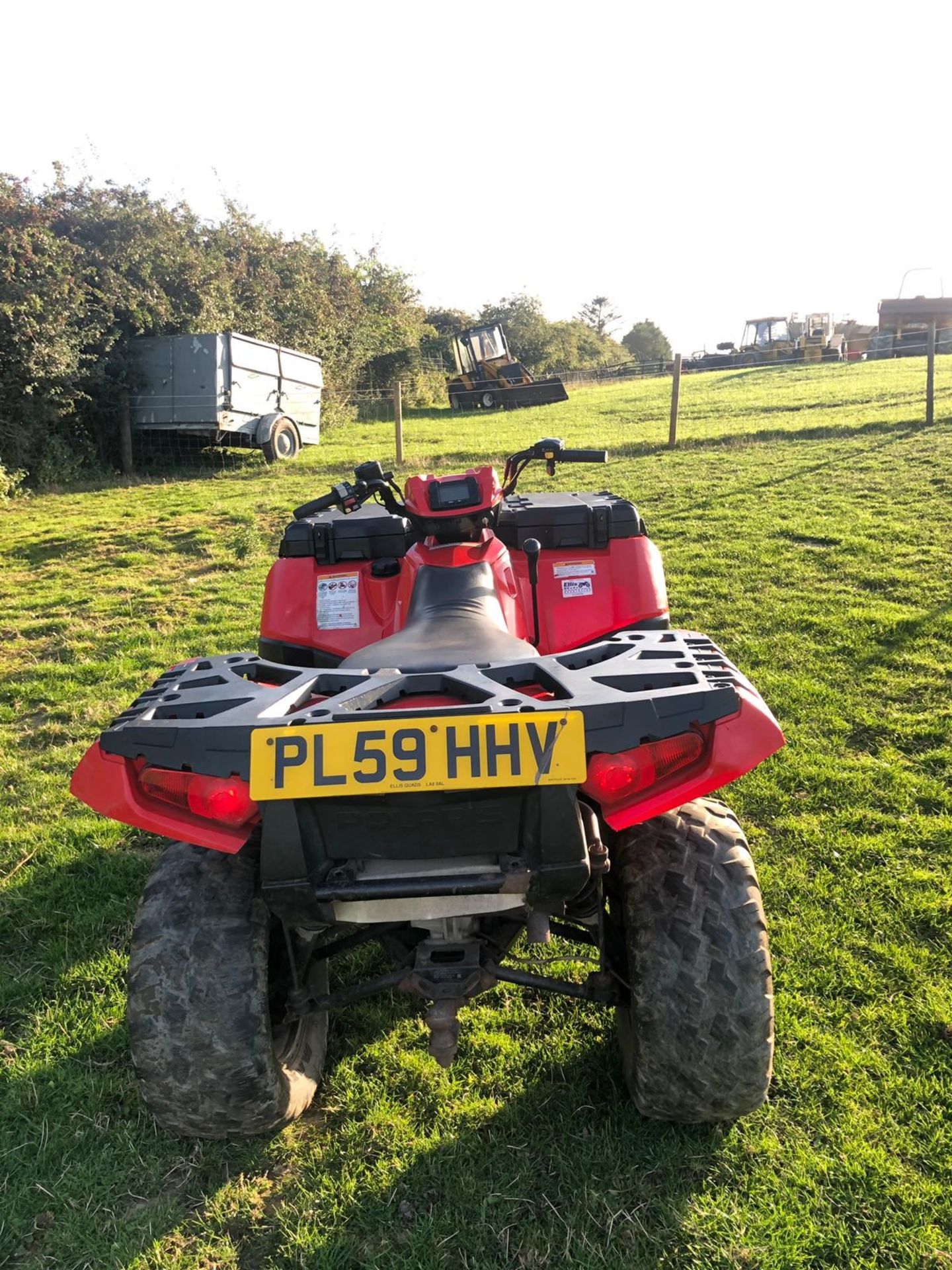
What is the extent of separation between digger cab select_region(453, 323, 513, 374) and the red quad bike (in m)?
23.3

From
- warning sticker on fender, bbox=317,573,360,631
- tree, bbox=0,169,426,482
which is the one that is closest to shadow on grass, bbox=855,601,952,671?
warning sticker on fender, bbox=317,573,360,631

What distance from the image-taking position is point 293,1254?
1.97 m

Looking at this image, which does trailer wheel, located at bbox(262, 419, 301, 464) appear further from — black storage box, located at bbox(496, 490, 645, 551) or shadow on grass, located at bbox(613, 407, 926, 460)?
black storage box, located at bbox(496, 490, 645, 551)

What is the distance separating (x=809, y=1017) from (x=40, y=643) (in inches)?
216

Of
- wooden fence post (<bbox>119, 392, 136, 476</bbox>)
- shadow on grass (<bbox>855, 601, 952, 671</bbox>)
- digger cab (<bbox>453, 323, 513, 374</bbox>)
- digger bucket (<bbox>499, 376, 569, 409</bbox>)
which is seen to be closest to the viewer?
shadow on grass (<bbox>855, 601, 952, 671</bbox>)

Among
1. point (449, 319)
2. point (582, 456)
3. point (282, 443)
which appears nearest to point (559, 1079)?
point (582, 456)

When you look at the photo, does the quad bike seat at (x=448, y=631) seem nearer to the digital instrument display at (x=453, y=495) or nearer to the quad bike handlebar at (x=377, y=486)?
the digital instrument display at (x=453, y=495)

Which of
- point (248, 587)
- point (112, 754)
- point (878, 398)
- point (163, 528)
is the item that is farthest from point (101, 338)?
point (112, 754)

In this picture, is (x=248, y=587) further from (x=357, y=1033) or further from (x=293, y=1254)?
(x=293, y=1254)

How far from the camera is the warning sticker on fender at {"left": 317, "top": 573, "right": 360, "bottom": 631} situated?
11.5 feet

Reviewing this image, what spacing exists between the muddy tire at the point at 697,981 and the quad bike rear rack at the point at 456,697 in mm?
493

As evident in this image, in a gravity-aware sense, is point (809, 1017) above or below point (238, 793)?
below

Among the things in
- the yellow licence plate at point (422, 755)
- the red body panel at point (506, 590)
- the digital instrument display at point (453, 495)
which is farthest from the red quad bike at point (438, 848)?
the digital instrument display at point (453, 495)

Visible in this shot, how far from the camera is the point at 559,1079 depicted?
7.93 feet
